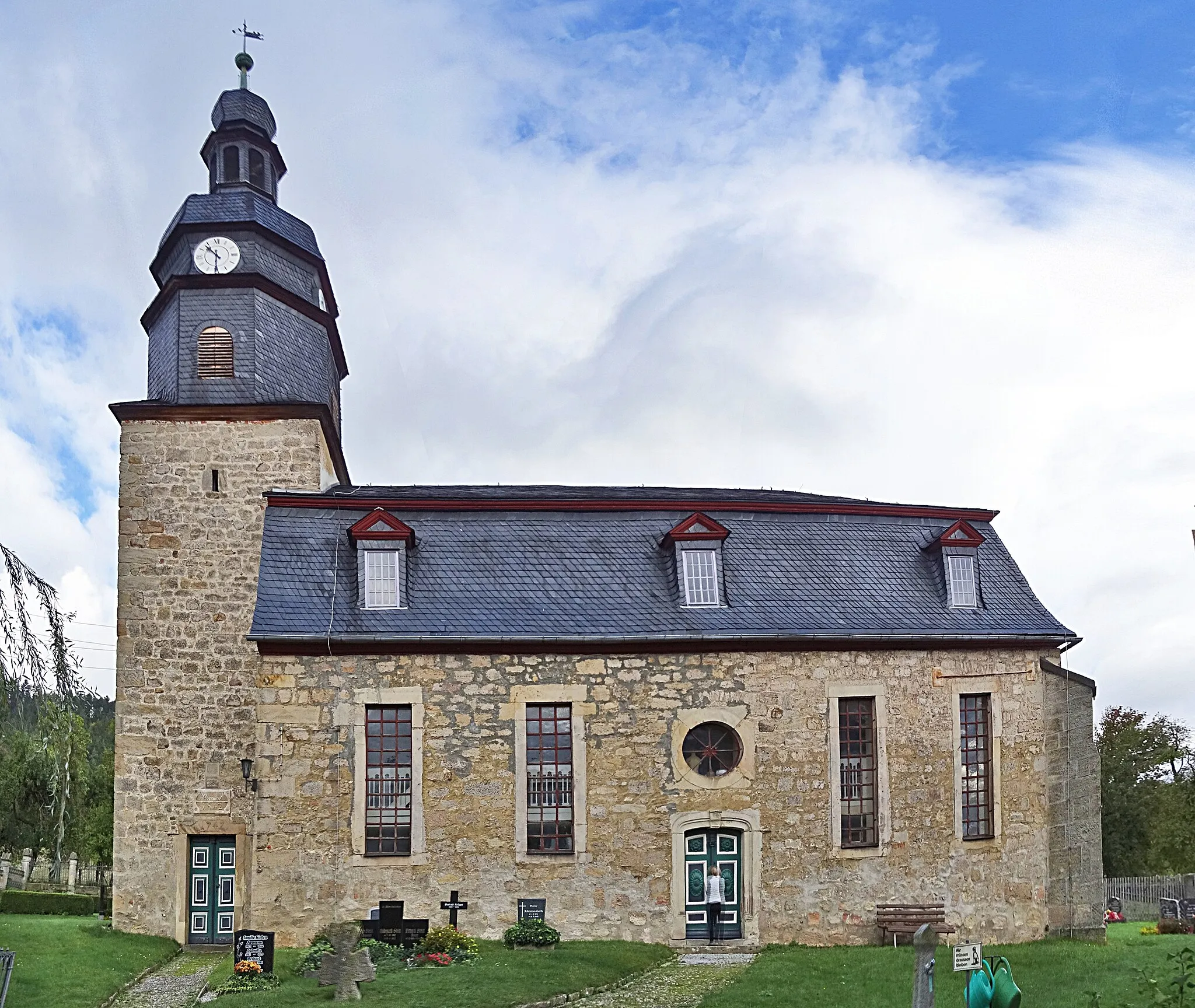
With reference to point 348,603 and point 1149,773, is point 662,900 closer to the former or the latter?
point 348,603

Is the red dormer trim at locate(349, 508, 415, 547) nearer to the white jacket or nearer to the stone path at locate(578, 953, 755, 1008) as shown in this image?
the white jacket

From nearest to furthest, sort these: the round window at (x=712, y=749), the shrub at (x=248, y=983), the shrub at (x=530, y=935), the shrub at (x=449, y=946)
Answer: the shrub at (x=248, y=983)
the shrub at (x=449, y=946)
the shrub at (x=530, y=935)
the round window at (x=712, y=749)

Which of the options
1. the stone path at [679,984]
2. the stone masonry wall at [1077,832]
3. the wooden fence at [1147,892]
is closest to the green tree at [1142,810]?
the wooden fence at [1147,892]

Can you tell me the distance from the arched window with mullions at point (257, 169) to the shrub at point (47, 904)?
1897cm

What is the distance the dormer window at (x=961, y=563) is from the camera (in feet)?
70.4

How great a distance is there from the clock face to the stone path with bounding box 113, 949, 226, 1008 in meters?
12.9

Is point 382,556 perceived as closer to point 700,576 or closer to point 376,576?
point 376,576

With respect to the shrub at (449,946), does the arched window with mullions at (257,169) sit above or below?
above

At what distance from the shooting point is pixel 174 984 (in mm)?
17500

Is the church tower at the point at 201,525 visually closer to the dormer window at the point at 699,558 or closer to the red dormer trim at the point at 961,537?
the dormer window at the point at 699,558

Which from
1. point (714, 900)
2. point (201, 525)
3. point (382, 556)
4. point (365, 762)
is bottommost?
point (714, 900)

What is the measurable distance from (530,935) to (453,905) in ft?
4.26

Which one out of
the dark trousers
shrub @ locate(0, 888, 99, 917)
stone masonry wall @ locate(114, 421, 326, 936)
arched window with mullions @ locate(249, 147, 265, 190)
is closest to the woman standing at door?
the dark trousers

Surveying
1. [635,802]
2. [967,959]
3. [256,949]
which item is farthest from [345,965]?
[967,959]
